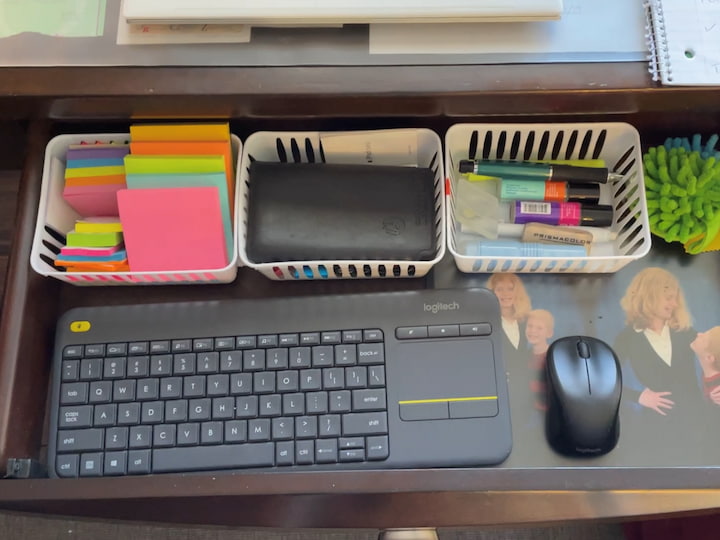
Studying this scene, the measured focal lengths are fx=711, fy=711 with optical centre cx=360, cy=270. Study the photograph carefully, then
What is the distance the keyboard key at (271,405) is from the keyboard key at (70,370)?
0.55 feet

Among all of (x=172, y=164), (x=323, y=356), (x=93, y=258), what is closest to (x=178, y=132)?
(x=172, y=164)

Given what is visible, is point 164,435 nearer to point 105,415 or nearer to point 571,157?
point 105,415

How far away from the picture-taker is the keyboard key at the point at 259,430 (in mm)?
610

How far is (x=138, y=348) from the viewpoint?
64 centimetres

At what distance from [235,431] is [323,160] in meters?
0.27

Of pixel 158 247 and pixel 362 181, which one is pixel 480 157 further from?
pixel 158 247

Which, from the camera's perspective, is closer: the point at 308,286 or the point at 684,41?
the point at 684,41

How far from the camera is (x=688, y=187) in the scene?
0.64 m

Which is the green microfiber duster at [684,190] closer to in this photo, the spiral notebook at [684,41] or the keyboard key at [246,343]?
the spiral notebook at [684,41]

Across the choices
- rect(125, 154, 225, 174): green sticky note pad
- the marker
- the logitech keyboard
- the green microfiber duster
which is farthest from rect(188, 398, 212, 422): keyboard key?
the green microfiber duster

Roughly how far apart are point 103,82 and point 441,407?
395 millimetres

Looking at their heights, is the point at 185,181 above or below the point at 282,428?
above

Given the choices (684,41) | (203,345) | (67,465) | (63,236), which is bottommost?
(67,465)

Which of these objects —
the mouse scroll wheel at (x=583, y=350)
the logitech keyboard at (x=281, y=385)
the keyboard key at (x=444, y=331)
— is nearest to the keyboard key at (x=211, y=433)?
the logitech keyboard at (x=281, y=385)
